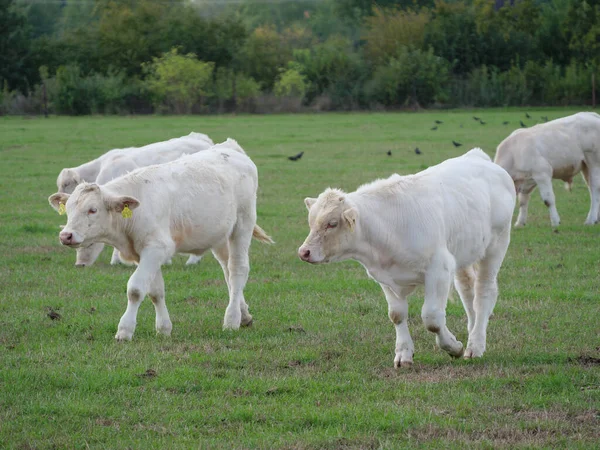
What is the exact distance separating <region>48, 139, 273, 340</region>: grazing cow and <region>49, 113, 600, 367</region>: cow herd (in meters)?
0.01

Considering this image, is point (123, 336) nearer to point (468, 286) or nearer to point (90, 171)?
point (468, 286)

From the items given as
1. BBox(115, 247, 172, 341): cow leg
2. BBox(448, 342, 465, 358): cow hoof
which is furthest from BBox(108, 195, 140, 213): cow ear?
BBox(448, 342, 465, 358): cow hoof

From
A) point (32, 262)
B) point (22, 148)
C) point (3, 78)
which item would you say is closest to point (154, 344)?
point (32, 262)

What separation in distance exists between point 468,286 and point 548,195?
8.33 meters

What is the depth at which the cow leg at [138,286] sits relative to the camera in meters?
8.69

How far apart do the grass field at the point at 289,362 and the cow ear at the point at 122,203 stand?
1.29 metres

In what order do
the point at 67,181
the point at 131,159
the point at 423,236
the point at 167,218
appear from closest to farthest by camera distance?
the point at 423,236 < the point at 167,218 < the point at 131,159 < the point at 67,181

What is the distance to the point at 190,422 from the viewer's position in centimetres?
616

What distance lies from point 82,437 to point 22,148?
95.3 ft

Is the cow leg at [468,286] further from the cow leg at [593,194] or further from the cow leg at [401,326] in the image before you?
the cow leg at [593,194]

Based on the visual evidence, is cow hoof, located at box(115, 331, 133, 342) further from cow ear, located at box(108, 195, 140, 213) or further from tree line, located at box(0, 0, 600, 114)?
tree line, located at box(0, 0, 600, 114)

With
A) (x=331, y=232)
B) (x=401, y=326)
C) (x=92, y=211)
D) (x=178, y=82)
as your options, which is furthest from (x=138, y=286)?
(x=178, y=82)

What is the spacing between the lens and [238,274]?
981 cm

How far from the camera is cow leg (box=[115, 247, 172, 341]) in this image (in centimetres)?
869
